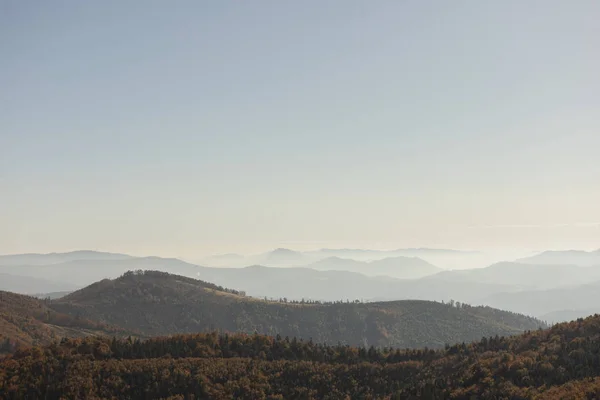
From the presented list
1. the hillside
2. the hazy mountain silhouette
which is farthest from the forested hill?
the hazy mountain silhouette

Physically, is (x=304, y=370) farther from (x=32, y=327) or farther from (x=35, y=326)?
(x=35, y=326)

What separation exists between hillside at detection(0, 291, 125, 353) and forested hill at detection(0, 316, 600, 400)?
63.5m

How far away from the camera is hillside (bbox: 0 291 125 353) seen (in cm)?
12049

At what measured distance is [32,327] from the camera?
14425cm

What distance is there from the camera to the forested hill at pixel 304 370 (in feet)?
169

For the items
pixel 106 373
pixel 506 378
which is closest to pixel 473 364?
pixel 506 378

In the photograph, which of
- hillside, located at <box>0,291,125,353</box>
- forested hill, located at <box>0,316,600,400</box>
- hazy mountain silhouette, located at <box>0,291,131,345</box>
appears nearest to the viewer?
forested hill, located at <box>0,316,600,400</box>

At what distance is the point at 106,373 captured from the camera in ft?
188

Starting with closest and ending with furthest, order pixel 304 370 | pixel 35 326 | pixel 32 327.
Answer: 1. pixel 304 370
2. pixel 32 327
3. pixel 35 326

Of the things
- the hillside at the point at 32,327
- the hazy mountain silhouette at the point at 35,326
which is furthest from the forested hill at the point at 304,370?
the hazy mountain silhouette at the point at 35,326

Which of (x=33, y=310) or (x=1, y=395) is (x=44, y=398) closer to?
(x=1, y=395)

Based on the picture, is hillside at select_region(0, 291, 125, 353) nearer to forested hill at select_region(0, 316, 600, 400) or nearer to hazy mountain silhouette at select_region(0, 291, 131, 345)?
hazy mountain silhouette at select_region(0, 291, 131, 345)

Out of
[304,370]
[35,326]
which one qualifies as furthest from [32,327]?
[304,370]

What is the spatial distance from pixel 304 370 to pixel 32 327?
117 metres
